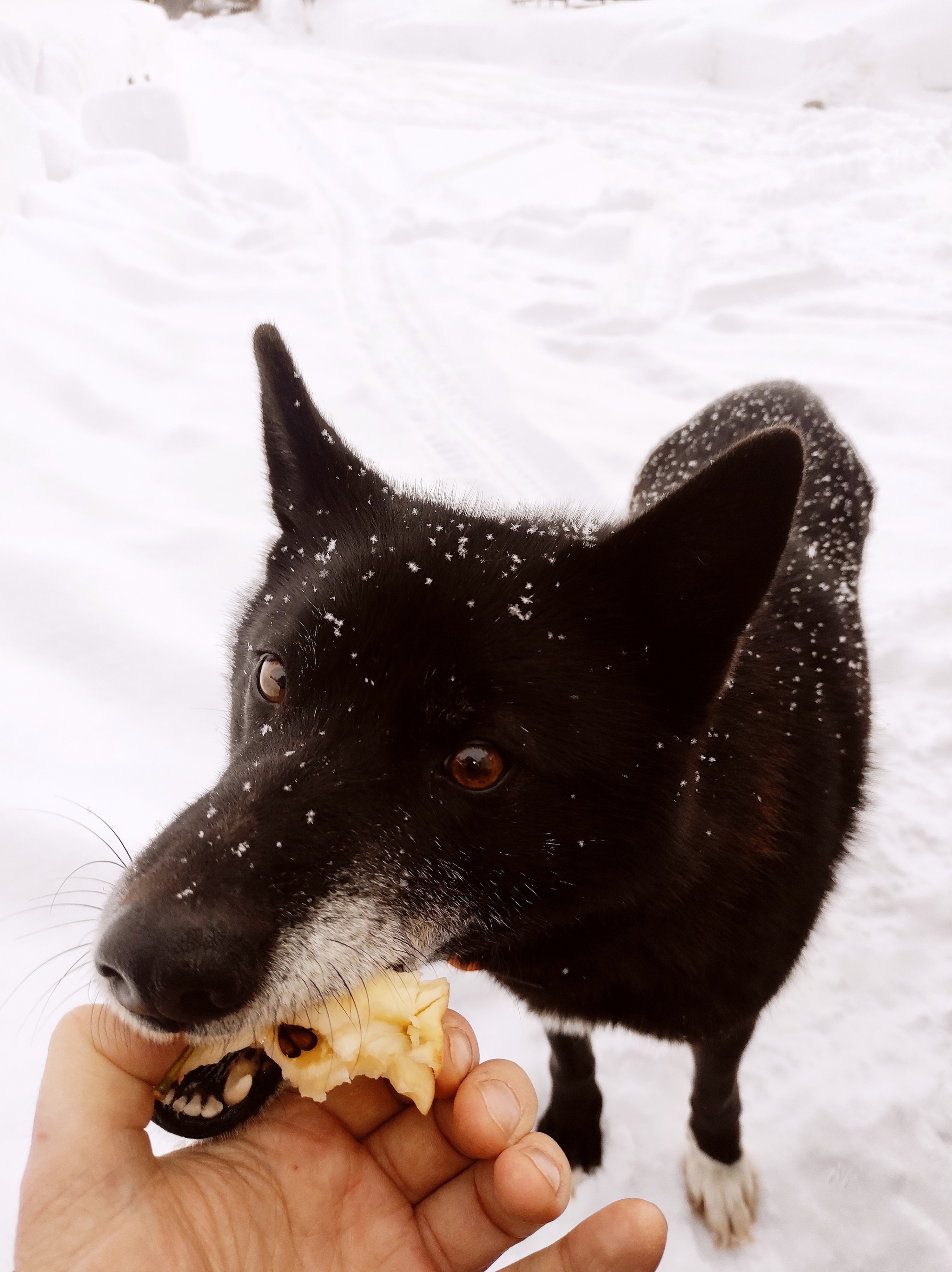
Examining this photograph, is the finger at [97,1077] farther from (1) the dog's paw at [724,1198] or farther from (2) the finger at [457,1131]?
(1) the dog's paw at [724,1198]

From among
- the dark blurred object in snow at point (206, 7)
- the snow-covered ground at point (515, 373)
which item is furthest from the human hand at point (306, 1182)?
the dark blurred object in snow at point (206, 7)

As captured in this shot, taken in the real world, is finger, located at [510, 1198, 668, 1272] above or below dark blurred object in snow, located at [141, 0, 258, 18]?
below

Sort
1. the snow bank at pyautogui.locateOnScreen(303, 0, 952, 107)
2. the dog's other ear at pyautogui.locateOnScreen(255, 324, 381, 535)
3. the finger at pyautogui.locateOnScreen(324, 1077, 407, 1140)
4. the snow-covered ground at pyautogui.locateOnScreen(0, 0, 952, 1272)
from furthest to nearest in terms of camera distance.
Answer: the snow bank at pyautogui.locateOnScreen(303, 0, 952, 107), the snow-covered ground at pyautogui.locateOnScreen(0, 0, 952, 1272), the dog's other ear at pyautogui.locateOnScreen(255, 324, 381, 535), the finger at pyautogui.locateOnScreen(324, 1077, 407, 1140)

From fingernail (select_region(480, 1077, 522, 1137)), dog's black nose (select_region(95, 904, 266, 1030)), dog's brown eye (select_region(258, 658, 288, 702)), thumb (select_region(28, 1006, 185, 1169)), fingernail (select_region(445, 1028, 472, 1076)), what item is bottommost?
fingernail (select_region(480, 1077, 522, 1137))

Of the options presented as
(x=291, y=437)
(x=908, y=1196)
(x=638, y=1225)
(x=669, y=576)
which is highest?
(x=291, y=437)

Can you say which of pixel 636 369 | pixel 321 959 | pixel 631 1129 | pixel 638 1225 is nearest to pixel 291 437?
pixel 321 959

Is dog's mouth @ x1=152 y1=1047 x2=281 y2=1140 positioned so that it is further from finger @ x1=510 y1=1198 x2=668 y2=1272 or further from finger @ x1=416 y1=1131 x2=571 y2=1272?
finger @ x1=510 y1=1198 x2=668 y2=1272

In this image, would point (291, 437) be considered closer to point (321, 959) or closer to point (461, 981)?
point (321, 959)

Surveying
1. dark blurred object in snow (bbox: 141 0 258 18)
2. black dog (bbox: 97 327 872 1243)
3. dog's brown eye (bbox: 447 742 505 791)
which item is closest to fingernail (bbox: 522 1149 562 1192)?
black dog (bbox: 97 327 872 1243)
